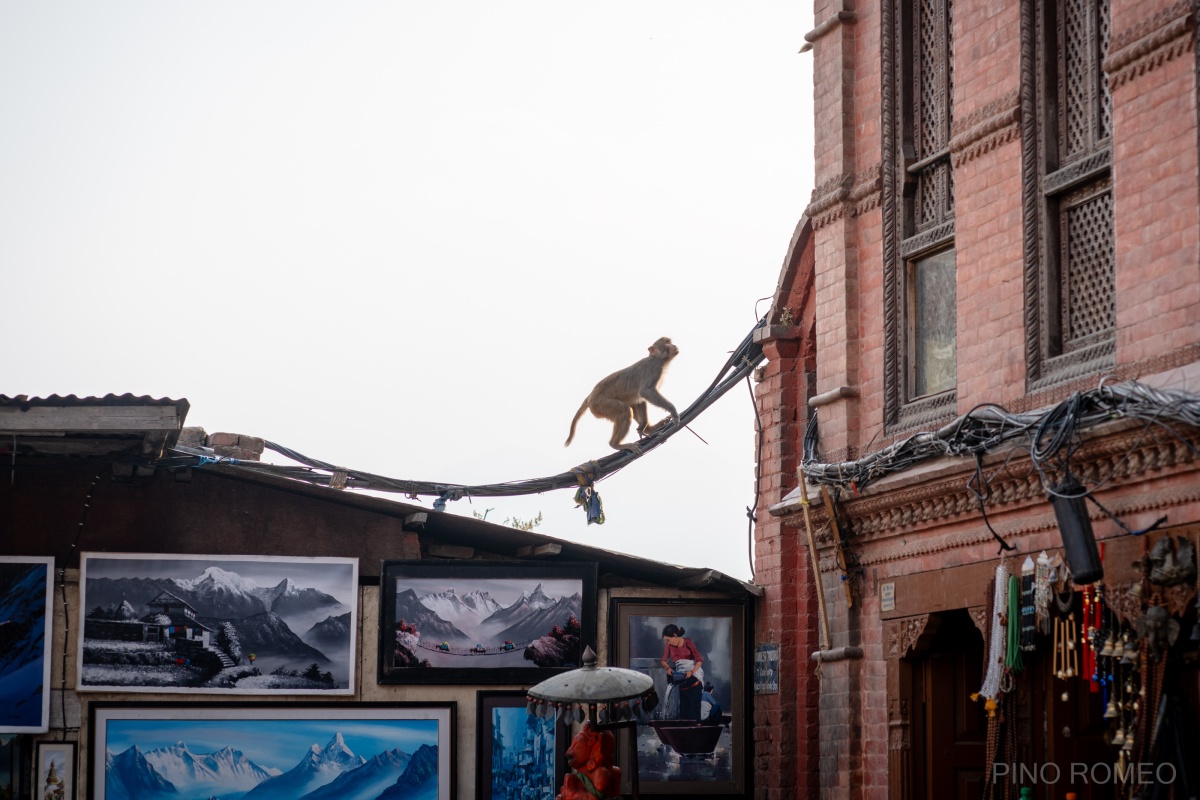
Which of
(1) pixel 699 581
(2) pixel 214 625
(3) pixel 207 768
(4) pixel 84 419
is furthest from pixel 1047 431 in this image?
(3) pixel 207 768

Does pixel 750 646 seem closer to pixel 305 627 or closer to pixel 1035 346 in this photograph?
pixel 305 627

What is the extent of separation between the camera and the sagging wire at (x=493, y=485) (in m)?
15.4

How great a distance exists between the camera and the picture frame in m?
15.5

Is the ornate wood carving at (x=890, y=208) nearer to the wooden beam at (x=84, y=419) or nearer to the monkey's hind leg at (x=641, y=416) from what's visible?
the monkey's hind leg at (x=641, y=416)

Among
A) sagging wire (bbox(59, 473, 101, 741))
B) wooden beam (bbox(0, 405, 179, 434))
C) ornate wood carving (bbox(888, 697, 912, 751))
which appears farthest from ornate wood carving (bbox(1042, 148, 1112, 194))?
sagging wire (bbox(59, 473, 101, 741))

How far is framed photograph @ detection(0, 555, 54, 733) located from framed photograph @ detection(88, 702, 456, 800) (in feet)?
1.70

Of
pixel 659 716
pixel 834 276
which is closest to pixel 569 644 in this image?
pixel 659 716

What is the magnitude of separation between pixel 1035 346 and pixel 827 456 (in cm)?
286

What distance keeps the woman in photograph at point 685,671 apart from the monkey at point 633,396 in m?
2.34

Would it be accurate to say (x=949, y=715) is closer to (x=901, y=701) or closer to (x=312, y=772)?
(x=901, y=701)

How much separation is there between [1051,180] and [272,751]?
880cm

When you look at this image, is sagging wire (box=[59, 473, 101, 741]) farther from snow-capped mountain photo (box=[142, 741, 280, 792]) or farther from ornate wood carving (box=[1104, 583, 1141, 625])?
ornate wood carving (box=[1104, 583, 1141, 625])

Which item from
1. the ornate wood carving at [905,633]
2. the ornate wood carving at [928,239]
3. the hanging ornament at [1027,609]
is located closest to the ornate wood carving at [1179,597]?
the hanging ornament at [1027,609]

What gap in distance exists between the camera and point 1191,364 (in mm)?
9445
